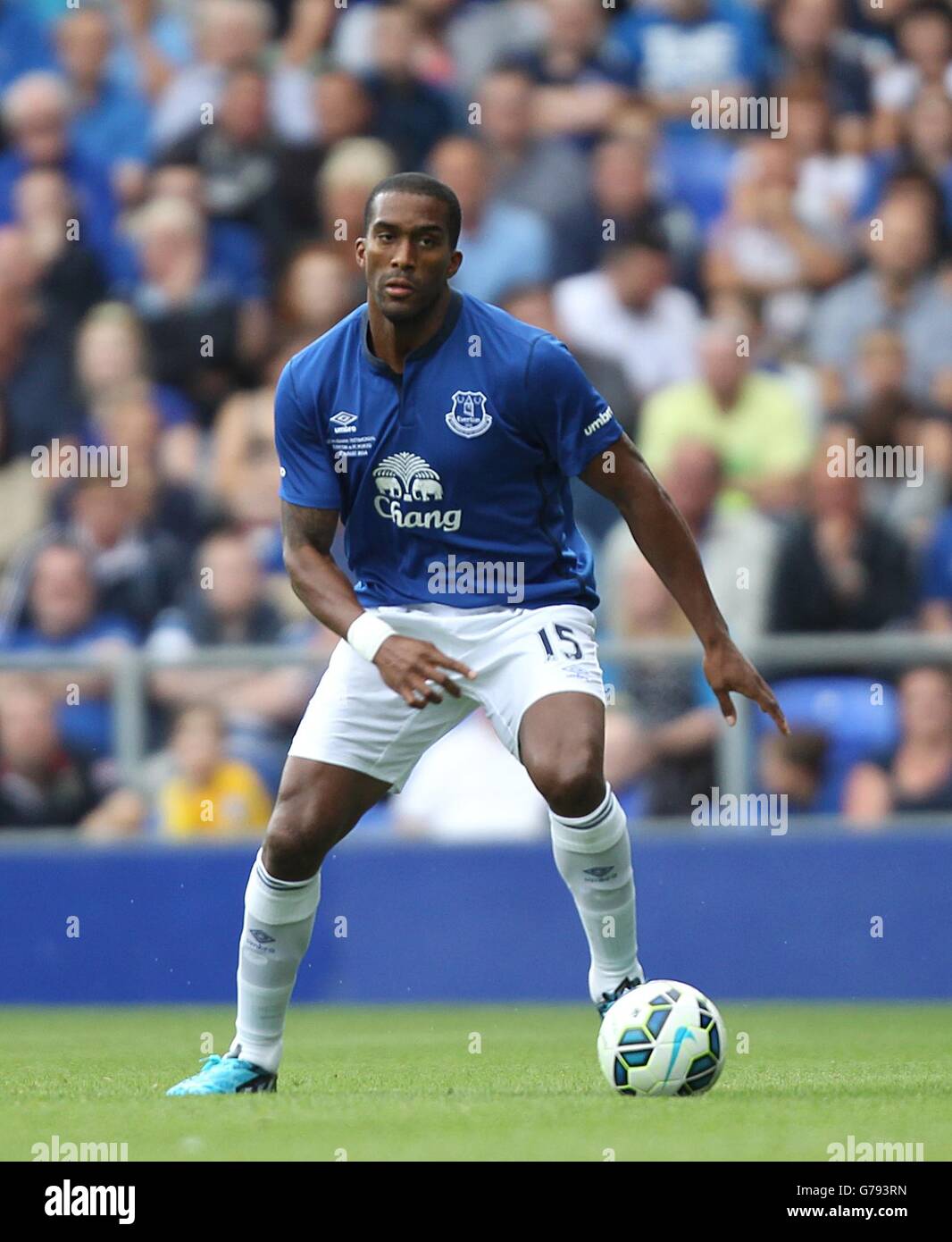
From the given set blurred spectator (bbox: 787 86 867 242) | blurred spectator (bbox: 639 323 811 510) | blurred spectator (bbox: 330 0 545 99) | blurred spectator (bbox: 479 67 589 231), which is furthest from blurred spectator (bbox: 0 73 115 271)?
blurred spectator (bbox: 787 86 867 242)

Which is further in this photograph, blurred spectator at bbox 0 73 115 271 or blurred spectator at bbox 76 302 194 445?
blurred spectator at bbox 0 73 115 271

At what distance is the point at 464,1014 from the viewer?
10750 mm

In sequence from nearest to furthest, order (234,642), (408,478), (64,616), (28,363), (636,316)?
(408,478) < (234,642) < (64,616) < (636,316) < (28,363)

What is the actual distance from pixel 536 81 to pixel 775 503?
11.1ft

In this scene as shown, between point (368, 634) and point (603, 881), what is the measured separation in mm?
1031

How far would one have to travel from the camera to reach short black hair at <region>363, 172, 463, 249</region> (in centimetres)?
684

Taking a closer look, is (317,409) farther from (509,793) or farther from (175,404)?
(175,404)

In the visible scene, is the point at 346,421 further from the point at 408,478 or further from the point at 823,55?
the point at 823,55

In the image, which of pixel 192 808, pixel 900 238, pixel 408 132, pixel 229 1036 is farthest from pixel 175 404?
pixel 229 1036

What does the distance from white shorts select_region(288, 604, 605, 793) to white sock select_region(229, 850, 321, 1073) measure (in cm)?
39

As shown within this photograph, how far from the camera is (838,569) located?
12352mm

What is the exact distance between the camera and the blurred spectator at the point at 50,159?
47.1 feet

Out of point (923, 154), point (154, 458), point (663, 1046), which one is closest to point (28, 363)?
point (154, 458)

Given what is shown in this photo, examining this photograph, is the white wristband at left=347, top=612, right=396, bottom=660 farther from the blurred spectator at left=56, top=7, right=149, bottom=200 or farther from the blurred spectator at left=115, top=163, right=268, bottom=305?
the blurred spectator at left=56, top=7, right=149, bottom=200
